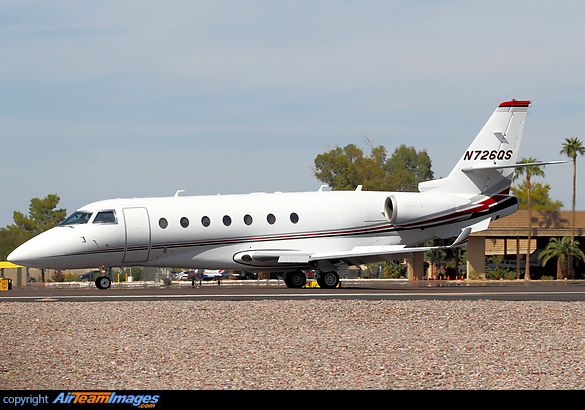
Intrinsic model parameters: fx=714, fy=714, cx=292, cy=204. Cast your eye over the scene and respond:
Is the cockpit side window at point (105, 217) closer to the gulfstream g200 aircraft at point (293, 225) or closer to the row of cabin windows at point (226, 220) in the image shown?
the gulfstream g200 aircraft at point (293, 225)

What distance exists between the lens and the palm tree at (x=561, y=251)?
160 ft

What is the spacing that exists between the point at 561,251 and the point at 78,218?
35.2 meters

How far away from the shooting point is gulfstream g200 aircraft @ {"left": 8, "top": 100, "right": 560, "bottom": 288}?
24.7 meters

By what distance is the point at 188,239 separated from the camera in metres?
25.6

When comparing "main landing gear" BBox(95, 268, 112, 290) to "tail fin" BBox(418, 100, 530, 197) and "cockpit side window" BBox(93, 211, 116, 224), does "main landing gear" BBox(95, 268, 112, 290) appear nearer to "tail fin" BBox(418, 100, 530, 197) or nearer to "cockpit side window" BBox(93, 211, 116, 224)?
"cockpit side window" BBox(93, 211, 116, 224)

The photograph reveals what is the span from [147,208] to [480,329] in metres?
14.9

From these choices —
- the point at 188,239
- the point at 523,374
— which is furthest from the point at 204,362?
the point at 188,239

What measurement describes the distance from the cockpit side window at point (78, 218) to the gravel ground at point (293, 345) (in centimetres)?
742

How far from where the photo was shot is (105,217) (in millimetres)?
24875

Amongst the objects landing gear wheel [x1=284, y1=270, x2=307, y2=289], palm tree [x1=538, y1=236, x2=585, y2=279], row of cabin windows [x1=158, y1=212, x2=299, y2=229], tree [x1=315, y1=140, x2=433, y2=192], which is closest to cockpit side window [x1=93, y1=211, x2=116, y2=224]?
row of cabin windows [x1=158, y1=212, x2=299, y2=229]
